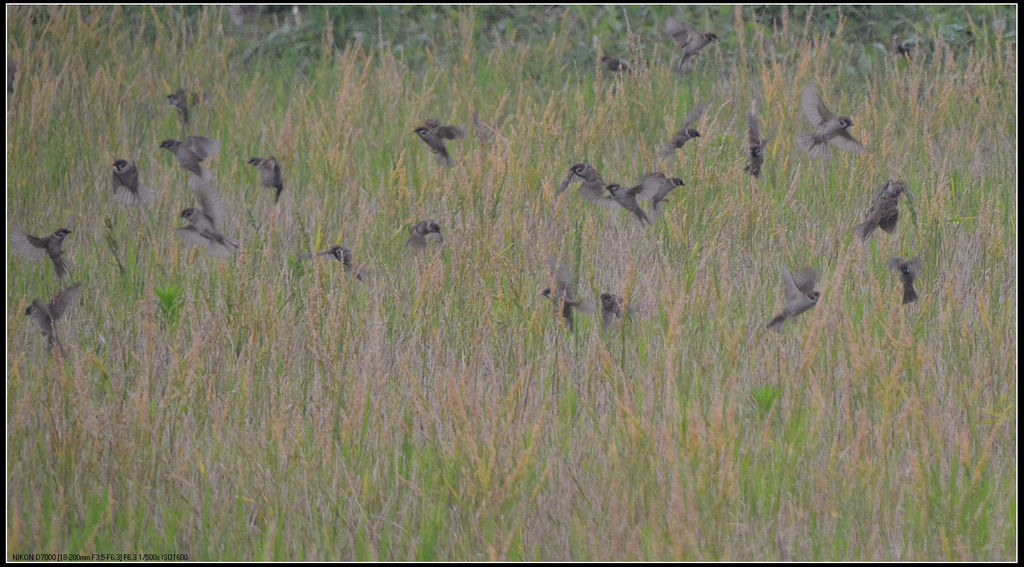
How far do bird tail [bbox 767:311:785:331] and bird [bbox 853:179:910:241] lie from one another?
67 centimetres

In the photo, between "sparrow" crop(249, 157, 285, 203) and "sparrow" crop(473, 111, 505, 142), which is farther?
"sparrow" crop(473, 111, 505, 142)

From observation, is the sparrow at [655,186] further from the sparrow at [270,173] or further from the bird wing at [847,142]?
the sparrow at [270,173]

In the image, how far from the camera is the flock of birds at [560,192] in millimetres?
3119

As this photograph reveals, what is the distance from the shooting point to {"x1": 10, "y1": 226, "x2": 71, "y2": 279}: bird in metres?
3.44

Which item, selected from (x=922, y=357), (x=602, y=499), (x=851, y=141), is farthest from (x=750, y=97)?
(x=602, y=499)

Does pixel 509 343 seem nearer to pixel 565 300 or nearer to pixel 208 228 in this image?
pixel 565 300

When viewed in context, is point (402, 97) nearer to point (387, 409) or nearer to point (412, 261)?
point (412, 261)

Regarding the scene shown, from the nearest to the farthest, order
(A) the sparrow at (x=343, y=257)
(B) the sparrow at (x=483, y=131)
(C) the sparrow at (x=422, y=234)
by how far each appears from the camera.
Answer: (A) the sparrow at (x=343, y=257), (C) the sparrow at (x=422, y=234), (B) the sparrow at (x=483, y=131)

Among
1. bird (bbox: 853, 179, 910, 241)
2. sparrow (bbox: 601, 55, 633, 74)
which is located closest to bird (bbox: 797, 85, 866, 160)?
bird (bbox: 853, 179, 910, 241)

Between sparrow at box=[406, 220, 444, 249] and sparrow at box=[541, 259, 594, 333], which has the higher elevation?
sparrow at box=[406, 220, 444, 249]

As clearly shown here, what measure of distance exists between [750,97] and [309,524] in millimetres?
3518

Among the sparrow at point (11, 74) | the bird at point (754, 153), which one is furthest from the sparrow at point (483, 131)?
the sparrow at point (11, 74)

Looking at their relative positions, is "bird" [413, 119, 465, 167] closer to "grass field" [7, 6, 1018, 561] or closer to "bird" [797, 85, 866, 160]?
"grass field" [7, 6, 1018, 561]

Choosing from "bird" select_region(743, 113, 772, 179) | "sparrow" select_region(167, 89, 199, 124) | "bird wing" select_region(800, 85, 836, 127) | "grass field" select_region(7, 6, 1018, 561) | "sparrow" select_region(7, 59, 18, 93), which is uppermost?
"sparrow" select_region(7, 59, 18, 93)
